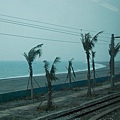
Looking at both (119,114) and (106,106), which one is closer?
(119,114)

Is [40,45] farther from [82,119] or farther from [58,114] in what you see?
[82,119]

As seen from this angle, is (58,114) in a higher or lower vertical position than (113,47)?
lower

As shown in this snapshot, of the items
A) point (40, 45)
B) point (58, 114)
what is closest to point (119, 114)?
point (58, 114)

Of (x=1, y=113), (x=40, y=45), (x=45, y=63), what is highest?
(x=40, y=45)

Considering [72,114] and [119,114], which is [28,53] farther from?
[119,114]

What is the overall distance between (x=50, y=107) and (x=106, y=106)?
3.76 metres

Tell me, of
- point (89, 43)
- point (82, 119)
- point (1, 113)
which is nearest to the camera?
point (82, 119)

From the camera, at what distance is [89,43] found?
947 inches

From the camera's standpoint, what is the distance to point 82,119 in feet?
42.0

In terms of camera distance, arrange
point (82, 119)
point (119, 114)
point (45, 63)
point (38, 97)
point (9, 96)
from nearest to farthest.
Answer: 1. point (82, 119)
2. point (119, 114)
3. point (45, 63)
4. point (9, 96)
5. point (38, 97)

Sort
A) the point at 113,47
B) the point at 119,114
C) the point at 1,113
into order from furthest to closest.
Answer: the point at 113,47 < the point at 1,113 < the point at 119,114

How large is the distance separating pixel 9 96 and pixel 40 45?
5.07 meters

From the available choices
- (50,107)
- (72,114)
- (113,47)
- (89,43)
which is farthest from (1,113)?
(113,47)

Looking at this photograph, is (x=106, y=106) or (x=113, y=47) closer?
(x=106, y=106)
